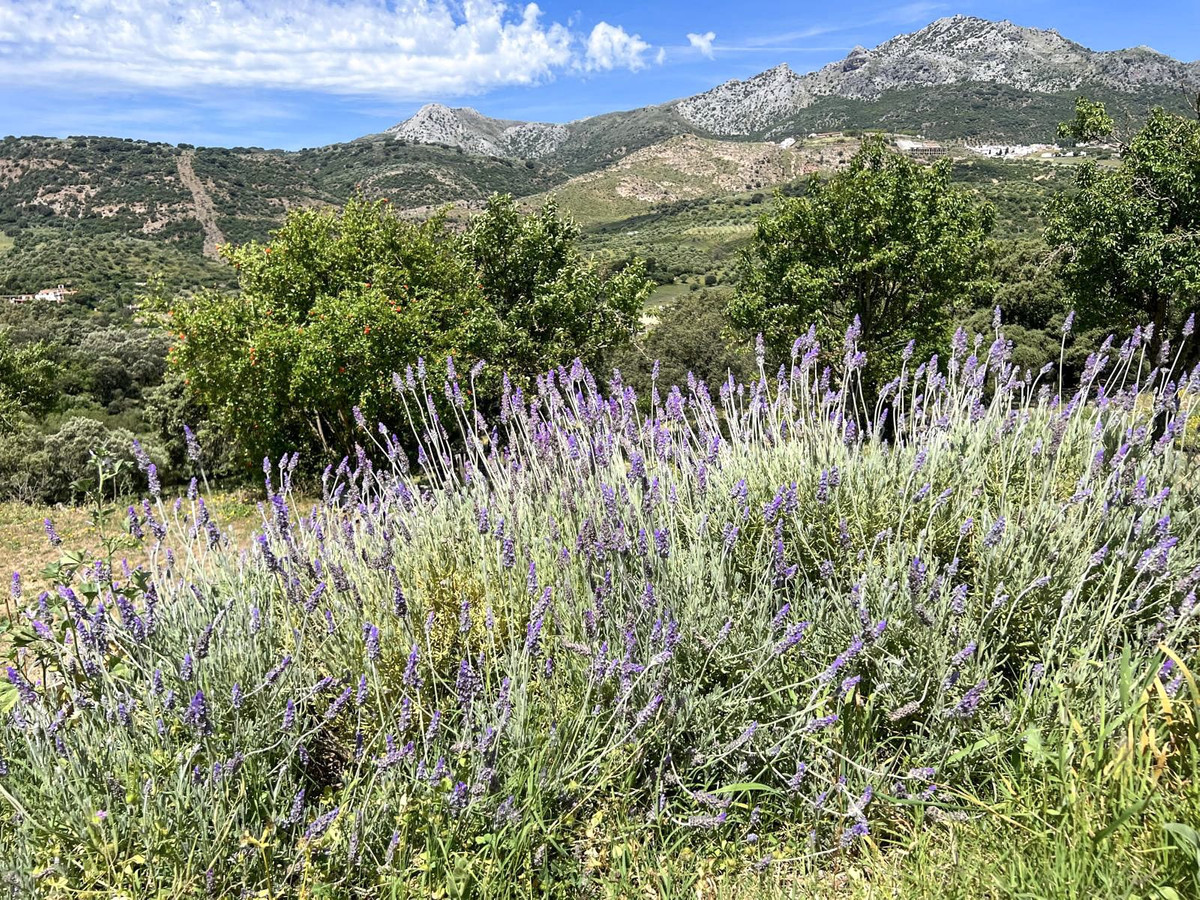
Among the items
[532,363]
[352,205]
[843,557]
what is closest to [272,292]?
[352,205]

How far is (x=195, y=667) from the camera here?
2002 millimetres

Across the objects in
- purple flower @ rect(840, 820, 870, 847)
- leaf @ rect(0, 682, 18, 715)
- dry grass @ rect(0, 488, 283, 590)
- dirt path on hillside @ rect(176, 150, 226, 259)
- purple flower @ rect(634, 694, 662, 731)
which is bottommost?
dry grass @ rect(0, 488, 283, 590)

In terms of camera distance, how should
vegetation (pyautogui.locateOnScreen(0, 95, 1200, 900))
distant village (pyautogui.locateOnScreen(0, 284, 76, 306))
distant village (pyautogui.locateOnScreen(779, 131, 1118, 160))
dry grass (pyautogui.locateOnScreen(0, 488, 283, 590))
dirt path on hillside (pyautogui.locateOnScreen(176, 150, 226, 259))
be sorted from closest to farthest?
1. vegetation (pyautogui.locateOnScreen(0, 95, 1200, 900))
2. dry grass (pyautogui.locateOnScreen(0, 488, 283, 590))
3. distant village (pyautogui.locateOnScreen(0, 284, 76, 306))
4. dirt path on hillside (pyautogui.locateOnScreen(176, 150, 226, 259))
5. distant village (pyautogui.locateOnScreen(779, 131, 1118, 160))

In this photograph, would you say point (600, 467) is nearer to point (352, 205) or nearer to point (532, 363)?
point (532, 363)

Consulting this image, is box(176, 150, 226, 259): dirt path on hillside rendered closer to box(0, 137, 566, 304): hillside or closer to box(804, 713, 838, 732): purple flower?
box(0, 137, 566, 304): hillside

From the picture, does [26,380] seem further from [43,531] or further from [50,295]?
[50,295]

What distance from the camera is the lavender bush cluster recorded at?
1.83 meters

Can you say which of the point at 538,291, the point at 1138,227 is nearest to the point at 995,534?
the point at 538,291

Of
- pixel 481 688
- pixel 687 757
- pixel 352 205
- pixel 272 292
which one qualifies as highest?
pixel 352 205

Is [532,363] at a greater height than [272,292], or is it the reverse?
[272,292]

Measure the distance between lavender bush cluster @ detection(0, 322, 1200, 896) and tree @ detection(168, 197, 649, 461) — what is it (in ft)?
31.9

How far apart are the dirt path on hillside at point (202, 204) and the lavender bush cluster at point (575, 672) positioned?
105 metres

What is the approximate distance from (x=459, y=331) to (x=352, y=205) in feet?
15.4

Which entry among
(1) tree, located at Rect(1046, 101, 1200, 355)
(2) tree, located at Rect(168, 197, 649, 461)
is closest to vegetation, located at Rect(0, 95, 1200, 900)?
(2) tree, located at Rect(168, 197, 649, 461)
